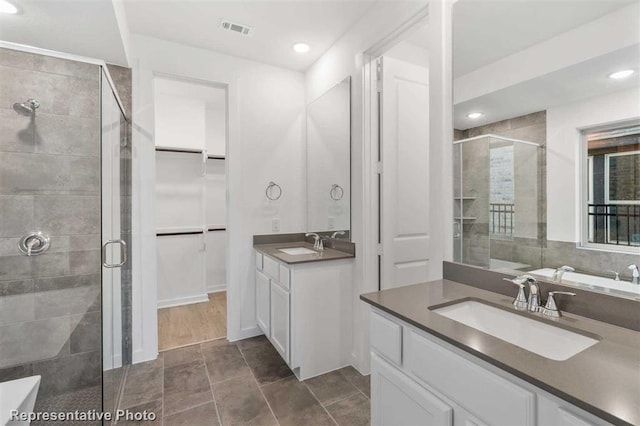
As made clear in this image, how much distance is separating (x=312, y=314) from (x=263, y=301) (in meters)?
0.65

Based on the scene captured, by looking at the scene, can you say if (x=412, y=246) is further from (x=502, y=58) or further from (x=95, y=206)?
(x=95, y=206)

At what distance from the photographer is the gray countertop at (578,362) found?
63cm

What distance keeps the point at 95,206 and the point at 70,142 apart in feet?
1.50

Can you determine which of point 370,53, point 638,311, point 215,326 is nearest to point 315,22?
point 370,53

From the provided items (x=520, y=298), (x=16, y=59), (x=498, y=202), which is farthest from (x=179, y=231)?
(x=520, y=298)

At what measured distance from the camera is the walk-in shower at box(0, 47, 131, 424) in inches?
74.7

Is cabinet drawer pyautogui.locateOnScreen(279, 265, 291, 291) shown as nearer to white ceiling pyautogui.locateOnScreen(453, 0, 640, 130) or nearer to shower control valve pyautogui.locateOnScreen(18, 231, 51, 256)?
white ceiling pyautogui.locateOnScreen(453, 0, 640, 130)

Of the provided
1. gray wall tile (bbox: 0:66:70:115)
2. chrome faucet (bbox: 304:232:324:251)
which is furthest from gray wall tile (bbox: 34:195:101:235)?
chrome faucet (bbox: 304:232:324:251)

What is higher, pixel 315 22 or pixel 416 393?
Result: pixel 315 22

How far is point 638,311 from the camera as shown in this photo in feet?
3.17

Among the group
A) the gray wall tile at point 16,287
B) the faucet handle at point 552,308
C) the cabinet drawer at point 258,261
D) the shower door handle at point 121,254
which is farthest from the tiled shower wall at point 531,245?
the gray wall tile at point 16,287

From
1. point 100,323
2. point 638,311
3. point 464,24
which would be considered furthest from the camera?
point 100,323

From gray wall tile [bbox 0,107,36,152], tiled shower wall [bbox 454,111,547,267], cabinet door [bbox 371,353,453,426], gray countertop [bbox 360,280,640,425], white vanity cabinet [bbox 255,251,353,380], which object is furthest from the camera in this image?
white vanity cabinet [bbox 255,251,353,380]

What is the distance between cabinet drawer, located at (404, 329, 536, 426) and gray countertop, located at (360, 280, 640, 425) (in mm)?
52
